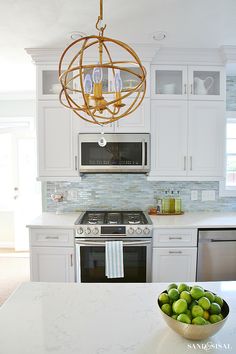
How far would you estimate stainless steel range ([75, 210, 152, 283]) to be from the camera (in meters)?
2.31

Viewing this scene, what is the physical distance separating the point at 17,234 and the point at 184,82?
3478mm

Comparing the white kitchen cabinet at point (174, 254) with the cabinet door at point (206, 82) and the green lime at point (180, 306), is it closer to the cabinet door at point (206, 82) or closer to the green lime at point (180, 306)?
the cabinet door at point (206, 82)

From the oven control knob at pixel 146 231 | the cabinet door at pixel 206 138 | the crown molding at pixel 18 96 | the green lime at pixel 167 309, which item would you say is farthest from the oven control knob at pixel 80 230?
the crown molding at pixel 18 96

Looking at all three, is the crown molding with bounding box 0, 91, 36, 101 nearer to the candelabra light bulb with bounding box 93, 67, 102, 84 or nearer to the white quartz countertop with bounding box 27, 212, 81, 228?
the white quartz countertop with bounding box 27, 212, 81, 228

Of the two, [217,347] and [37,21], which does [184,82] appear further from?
[217,347]

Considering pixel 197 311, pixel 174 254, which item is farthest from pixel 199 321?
pixel 174 254

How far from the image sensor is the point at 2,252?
4207 millimetres

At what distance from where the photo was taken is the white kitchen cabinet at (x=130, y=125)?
2.56 metres

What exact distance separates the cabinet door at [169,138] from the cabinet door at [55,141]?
0.86m

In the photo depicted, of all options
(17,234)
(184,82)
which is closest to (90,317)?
(184,82)

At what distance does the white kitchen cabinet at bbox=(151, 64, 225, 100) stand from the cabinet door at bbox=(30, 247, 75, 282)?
1.83 m

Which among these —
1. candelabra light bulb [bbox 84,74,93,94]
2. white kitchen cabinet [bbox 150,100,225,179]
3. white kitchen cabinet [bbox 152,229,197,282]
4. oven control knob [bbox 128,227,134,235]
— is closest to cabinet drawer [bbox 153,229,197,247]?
white kitchen cabinet [bbox 152,229,197,282]

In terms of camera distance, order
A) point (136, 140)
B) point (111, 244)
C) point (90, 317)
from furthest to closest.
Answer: point (136, 140) < point (111, 244) < point (90, 317)

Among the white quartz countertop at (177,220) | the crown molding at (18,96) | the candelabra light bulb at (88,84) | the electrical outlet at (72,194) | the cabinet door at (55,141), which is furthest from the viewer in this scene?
the crown molding at (18,96)
